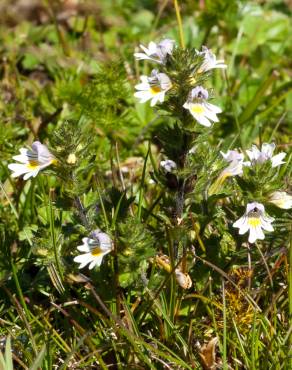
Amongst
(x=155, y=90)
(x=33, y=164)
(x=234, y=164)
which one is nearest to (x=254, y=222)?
(x=234, y=164)

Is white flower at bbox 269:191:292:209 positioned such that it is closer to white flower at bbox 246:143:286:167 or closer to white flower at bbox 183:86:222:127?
white flower at bbox 246:143:286:167

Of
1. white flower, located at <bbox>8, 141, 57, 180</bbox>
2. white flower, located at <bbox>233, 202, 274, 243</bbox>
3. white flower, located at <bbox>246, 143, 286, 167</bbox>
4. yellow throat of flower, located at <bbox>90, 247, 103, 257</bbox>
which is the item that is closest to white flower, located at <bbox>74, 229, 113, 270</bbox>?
yellow throat of flower, located at <bbox>90, 247, 103, 257</bbox>

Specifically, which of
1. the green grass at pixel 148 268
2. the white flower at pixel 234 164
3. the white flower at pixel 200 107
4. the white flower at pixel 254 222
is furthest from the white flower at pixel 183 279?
the white flower at pixel 200 107

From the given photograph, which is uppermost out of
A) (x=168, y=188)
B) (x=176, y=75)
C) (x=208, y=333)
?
(x=176, y=75)

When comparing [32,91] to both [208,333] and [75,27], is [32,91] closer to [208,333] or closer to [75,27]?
[75,27]

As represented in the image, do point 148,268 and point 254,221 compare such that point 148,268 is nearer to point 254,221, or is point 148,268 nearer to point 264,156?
point 254,221

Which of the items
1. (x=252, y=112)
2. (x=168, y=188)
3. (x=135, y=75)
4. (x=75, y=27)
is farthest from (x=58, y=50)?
(x=168, y=188)

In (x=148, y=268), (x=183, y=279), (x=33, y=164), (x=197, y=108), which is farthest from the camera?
(x=148, y=268)
